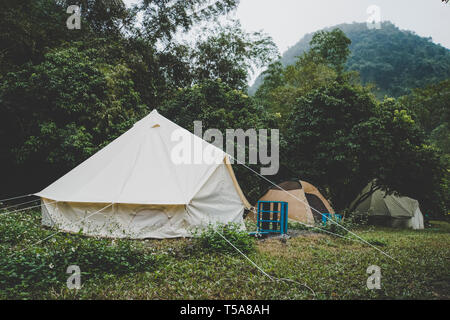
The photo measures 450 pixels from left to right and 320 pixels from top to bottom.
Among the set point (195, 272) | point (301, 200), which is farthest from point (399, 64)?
point (195, 272)

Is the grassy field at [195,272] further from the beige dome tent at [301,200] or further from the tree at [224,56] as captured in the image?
the tree at [224,56]

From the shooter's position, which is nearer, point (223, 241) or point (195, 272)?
point (195, 272)

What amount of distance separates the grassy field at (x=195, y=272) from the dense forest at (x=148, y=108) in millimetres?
6652

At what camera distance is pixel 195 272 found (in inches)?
196

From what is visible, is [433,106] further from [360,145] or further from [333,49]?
[360,145]

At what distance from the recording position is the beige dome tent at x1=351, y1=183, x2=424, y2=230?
16.0 metres

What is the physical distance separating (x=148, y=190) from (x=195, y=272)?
3.12 metres

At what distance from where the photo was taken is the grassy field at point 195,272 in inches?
163

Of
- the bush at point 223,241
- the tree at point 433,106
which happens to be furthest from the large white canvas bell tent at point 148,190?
the tree at point 433,106

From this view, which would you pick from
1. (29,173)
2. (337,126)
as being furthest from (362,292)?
(29,173)

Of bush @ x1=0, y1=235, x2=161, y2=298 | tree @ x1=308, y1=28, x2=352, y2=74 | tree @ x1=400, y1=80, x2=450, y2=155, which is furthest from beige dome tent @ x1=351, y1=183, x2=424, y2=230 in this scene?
tree @ x1=308, y1=28, x2=352, y2=74

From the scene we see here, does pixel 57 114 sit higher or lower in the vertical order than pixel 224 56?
lower

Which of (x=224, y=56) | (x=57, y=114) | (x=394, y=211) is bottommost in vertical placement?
(x=394, y=211)

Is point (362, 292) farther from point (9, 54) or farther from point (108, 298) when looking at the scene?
point (9, 54)
